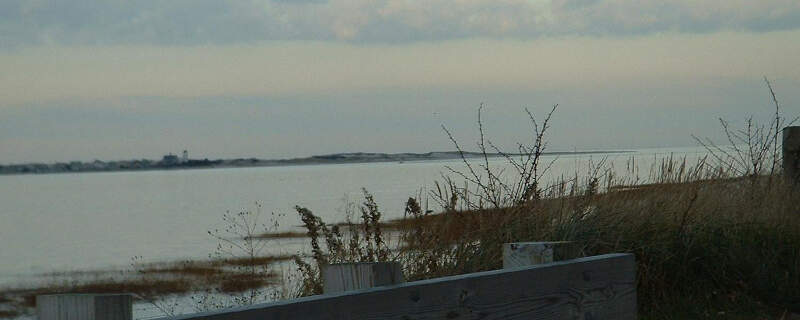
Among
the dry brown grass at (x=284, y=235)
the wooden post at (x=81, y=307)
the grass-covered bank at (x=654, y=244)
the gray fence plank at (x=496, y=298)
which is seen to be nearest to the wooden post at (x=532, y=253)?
the gray fence plank at (x=496, y=298)

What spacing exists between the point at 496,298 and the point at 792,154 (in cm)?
804

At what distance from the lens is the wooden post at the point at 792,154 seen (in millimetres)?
10125

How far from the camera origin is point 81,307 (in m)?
2.05

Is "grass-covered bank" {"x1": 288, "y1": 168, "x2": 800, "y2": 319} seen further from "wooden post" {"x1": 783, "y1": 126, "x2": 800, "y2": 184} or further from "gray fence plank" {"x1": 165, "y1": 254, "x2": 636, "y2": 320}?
"gray fence plank" {"x1": 165, "y1": 254, "x2": 636, "y2": 320}

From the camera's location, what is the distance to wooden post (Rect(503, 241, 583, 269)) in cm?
360

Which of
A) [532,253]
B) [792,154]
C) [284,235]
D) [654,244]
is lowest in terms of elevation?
[284,235]

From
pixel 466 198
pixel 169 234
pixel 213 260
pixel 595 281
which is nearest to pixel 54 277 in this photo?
pixel 213 260

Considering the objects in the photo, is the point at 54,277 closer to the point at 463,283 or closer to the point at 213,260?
the point at 213,260

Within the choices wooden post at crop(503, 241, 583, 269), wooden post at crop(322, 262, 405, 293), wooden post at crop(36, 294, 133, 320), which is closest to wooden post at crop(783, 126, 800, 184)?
wooden post at crop(503, 241, 583, 269)

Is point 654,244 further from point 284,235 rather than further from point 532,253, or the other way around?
point 284,235

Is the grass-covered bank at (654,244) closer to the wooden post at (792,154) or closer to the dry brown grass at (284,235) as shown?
the wooden post at (792,154)

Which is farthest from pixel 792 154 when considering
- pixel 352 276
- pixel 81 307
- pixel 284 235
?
pixel 284 235

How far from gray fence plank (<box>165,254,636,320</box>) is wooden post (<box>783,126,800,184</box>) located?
22.7 feet

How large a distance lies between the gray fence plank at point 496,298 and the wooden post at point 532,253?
0.06m
